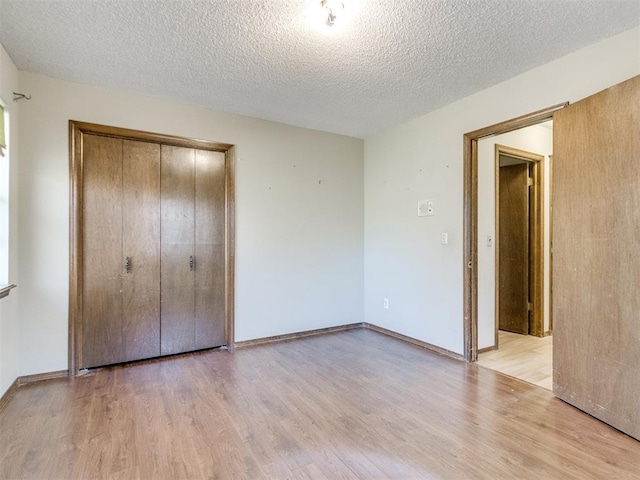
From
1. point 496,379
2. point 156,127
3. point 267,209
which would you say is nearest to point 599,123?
point 496,379

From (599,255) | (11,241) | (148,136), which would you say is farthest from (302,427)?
(148,136)

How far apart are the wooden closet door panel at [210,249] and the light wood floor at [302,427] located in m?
0.49

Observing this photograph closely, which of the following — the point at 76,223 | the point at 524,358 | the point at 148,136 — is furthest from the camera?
the point at 524,358

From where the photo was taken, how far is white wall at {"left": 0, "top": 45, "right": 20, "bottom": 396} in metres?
2.35

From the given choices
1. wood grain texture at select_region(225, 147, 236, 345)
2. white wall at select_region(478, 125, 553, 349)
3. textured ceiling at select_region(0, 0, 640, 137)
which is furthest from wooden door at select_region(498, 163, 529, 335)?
wood grain texture at select_region(225, 147, 236, 345)

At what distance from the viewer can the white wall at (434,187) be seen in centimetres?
236

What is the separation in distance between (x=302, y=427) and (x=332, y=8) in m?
2.48

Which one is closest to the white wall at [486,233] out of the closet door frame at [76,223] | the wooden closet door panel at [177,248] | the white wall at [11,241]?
the wooden closet door panel at [177,248]

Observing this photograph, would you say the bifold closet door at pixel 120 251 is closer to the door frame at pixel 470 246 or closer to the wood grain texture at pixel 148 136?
the wood grain texture at pixel 148 136

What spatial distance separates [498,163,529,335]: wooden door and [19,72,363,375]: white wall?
183 cm

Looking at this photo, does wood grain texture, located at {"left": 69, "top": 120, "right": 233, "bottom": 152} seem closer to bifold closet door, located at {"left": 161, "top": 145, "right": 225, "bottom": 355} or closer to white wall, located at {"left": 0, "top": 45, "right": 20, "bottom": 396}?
bifold closet door, located at {"left": 161, "top": 145, "right": 225, "bottom": 355}

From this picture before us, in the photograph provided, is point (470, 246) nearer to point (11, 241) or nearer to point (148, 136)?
point (148, 136)

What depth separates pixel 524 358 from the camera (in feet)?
10.6

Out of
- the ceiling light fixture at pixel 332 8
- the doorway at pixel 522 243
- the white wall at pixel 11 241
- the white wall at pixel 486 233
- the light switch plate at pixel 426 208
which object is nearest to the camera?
the ceiling light fixture at pixel 332 8
